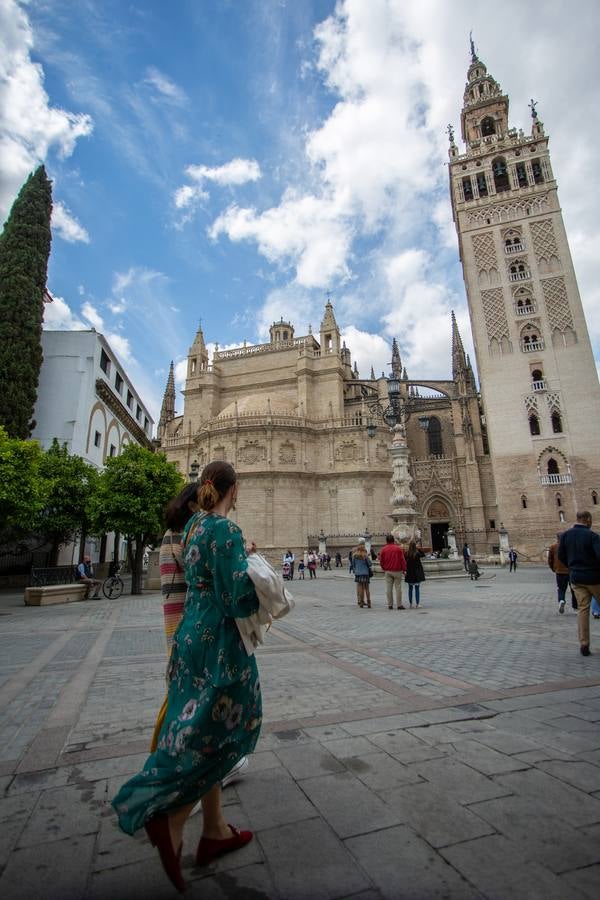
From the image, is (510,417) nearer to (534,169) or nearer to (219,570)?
(534,169)

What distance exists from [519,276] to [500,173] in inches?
418

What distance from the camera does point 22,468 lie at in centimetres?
1550

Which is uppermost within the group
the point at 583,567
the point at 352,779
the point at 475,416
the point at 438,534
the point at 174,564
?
the point at 475,416

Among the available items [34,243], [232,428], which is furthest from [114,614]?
[232,428]

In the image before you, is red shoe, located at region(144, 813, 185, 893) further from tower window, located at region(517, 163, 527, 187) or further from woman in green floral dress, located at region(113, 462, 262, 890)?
tower window, located at region(517, 163, 527, 187)

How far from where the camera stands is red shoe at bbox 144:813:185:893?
5.35ft

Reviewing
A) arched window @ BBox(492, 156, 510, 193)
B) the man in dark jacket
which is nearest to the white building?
the man in dark jacket

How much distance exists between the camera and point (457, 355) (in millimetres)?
41969

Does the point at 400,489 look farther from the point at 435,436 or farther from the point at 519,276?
the point at 519,276

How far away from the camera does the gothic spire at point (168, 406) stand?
153 ft

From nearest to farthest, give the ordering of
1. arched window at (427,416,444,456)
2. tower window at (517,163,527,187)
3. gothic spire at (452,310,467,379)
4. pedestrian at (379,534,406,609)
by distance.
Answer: pedestrian at (379,534,406,609) → tower window at (517,163,527,187) → arched window at (427,416,444,456) → gothic spire at (452,310,467,379)

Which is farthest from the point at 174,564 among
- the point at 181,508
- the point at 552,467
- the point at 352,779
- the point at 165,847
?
the point at 552,467

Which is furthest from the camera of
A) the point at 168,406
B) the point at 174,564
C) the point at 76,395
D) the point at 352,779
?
the point at 168,406

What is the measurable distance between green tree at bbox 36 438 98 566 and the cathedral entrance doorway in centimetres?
2626
